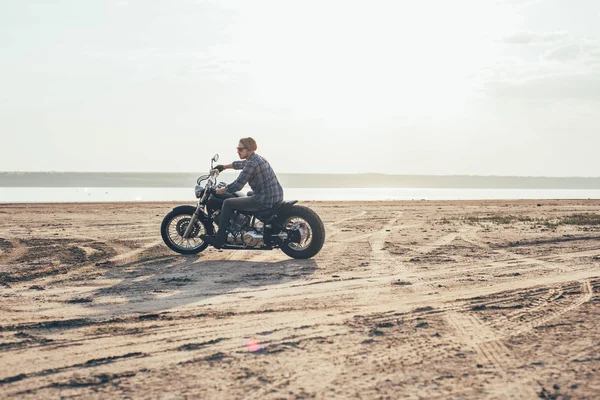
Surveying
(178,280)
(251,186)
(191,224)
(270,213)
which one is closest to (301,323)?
(178,280)

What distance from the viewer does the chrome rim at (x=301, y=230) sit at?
32.6 feet

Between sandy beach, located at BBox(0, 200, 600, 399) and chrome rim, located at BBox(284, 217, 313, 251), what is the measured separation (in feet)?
1.40

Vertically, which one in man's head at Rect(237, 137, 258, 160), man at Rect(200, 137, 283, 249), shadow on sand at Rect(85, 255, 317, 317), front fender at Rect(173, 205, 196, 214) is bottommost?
shadow on sand at Rect(85, 255, 317, 317)

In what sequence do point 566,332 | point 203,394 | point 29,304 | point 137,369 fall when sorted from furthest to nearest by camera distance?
point 29,304 < point 566,332 < point 137,369 < point 203,394

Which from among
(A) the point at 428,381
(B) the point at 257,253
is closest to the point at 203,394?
(A) the point at 428,381

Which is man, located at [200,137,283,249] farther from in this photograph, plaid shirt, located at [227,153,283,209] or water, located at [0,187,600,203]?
water, located at [0,187,600,203]

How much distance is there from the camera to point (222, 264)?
939cm


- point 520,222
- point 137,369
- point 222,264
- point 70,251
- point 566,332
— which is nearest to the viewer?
point 137,369

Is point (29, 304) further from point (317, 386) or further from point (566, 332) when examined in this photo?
point (566, 332)

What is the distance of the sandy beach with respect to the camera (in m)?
4.14

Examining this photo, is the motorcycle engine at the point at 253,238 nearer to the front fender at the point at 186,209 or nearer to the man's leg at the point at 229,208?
the man's leg at the point at 229,208

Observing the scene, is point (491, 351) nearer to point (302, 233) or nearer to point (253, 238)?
point (302, 233)

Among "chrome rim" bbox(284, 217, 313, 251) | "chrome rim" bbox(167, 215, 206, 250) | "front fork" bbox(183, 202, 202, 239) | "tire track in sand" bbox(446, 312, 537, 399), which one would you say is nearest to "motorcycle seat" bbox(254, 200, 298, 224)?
"chrome rim" bbox(284, 217, 313, 251)

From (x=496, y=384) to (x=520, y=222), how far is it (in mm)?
12772
